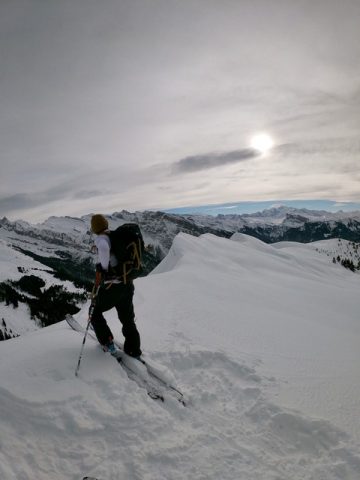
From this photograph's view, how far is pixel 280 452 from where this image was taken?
3.80 meters

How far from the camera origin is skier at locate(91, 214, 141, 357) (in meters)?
5.56

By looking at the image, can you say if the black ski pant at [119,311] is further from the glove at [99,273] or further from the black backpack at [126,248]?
the black backpack at [126,248]

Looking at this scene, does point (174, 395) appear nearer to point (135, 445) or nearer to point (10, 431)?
point (135, 445)

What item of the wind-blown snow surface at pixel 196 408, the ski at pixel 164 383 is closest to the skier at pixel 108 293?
the ski at pixel 164 383

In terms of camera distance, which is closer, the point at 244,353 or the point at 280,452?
the point at 280,452

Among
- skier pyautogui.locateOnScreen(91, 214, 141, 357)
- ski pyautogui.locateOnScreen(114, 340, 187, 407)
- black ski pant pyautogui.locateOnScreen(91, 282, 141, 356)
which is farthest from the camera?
black ski pant pyautogui.locateOnScreen(91, 282, 141, 356)

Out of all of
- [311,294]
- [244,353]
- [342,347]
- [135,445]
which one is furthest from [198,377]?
[311,294]

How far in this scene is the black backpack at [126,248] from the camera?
18.5ft

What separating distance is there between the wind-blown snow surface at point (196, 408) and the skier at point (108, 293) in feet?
1.41

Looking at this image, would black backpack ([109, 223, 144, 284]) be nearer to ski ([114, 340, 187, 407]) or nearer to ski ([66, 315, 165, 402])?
ski ([66, 315, 165, 402])

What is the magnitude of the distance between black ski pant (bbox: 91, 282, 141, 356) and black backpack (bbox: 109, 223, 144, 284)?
28cm

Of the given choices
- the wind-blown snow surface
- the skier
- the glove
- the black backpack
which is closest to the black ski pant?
the skier

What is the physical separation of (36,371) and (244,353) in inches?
144

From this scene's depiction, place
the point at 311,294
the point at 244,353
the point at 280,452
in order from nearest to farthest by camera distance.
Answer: the point at 280,452 < the point at 244,353 < the point at 311,294
